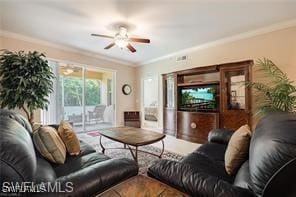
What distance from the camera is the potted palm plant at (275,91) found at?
2.75m

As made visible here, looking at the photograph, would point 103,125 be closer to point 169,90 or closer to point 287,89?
point 169,90

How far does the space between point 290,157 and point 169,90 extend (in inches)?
175

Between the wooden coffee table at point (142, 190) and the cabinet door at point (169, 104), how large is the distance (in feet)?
12.7

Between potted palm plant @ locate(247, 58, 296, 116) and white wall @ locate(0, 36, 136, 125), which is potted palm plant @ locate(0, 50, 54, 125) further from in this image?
potted palm plant @ locate(247, 58, 296, 116)

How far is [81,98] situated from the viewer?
17.9 ft

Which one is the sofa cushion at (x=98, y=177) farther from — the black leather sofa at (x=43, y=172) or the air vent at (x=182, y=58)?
the air vent at (x=182, y=58)

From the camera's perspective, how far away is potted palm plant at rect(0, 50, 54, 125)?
3287 millimetres

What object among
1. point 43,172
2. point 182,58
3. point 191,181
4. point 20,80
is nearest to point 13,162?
point 43,172

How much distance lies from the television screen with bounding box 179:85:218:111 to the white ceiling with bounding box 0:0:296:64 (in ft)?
3.89

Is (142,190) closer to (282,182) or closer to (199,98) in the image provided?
(282,182)

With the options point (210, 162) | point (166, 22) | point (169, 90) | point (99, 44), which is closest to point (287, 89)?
point (210, 162)

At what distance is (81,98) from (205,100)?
12.0 feet

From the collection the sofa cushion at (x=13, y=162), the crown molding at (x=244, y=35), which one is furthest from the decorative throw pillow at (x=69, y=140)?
the crown molding at (x=244, y=35)

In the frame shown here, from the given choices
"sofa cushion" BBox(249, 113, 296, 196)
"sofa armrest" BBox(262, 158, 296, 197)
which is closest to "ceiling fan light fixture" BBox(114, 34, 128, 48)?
"sofa cushion" BBox(249, 113, 296, 196)
